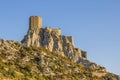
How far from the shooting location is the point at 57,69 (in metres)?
182

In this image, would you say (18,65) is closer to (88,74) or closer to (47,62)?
(47,62)

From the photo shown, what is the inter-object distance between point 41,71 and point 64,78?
8677 millimetres

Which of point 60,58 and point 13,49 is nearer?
point 13,49

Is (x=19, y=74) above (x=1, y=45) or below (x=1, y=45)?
below

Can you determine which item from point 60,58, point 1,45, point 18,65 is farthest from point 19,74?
point 60,58

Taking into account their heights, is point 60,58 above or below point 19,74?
above

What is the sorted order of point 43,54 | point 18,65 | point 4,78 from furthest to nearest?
point 43,54, point 18,65, point 4,78

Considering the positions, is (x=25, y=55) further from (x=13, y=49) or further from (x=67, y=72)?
(x=67, y=72)

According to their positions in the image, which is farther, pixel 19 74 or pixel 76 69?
pixel 76 69

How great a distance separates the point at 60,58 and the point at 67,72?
14350 millimetres

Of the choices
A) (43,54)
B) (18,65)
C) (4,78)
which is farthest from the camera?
(43,54)

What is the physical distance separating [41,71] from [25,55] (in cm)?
1023

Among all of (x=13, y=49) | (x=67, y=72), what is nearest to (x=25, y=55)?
(x=13, y=49)

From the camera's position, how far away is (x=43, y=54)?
7490 inches
